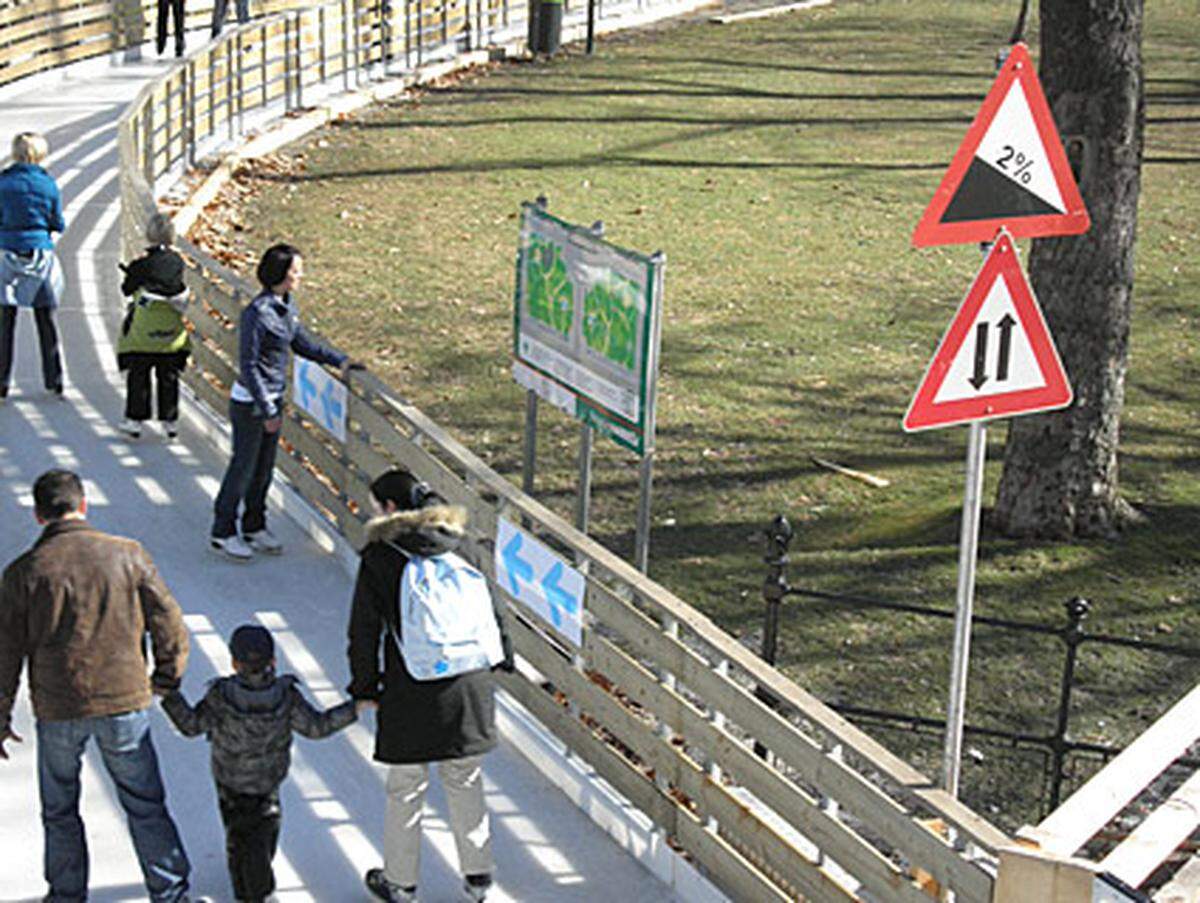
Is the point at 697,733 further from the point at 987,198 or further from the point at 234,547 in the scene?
the point at 234,547

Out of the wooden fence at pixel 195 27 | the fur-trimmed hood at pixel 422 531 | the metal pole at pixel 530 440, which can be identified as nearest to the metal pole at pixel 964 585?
the fur-trimmed hood at pixel 422 531

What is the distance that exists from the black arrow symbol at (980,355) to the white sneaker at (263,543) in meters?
5.08

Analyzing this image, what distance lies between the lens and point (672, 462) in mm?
12852

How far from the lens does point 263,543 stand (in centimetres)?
1020

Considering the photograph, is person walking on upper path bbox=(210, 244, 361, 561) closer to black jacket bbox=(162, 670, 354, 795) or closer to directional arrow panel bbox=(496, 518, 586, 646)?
directional arrow panel bbox=(496, 518, 586, 646)

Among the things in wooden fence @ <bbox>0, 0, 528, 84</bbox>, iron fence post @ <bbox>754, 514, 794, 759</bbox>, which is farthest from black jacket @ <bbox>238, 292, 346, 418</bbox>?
wooden fence @ <bbox>0, 0, 528, 84</bbox>

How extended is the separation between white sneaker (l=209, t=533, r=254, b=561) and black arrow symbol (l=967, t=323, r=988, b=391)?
5.07 m

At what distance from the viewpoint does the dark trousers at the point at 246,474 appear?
385 inches

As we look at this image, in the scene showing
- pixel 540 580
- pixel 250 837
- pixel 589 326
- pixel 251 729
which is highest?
pixel 589 326

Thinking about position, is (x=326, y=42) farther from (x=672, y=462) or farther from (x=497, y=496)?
(x=497, y=496)

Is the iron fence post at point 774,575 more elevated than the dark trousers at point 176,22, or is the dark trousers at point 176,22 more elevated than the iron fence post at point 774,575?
the dark trousers at point 176,22

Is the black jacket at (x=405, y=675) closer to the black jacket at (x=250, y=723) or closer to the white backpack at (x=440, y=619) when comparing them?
the white backpack at (x=440, y=619)

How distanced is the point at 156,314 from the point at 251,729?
5.05 m

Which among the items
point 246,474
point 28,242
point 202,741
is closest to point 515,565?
point 202,741
